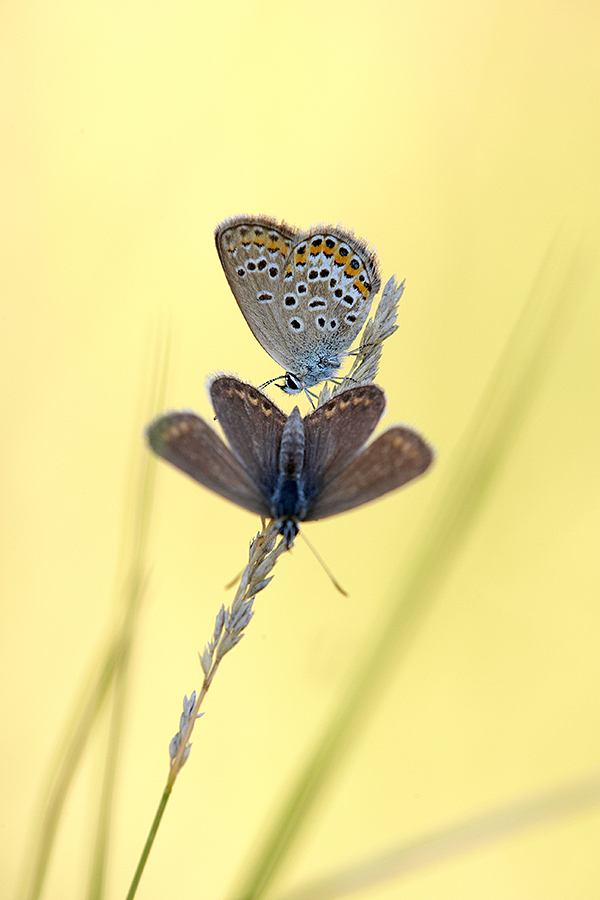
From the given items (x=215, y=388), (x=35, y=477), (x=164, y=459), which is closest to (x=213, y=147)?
(x=35, y=477)

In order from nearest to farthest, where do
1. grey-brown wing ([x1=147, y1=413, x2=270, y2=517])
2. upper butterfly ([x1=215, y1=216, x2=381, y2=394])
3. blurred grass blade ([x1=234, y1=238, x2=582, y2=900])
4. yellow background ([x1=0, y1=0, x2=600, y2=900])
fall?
1. blurred grass blade ([x1=234, y1=238, x2=582, y2=900])
2. grey-brown wing ([x1=147, y1=413, x2=270, y2=517])
3. upper butterfly ([x1=215, y1=216, x2=381, y2=394])
4. yellow background ([x1=0, y1=0, x2=600, y2=900])

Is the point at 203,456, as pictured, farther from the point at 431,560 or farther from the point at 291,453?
the point at 431,560

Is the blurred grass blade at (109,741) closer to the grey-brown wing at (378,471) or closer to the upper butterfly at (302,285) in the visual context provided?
the grey-brown wing at (378,471)

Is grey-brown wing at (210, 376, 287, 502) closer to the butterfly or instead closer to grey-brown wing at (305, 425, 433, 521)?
the butterfly

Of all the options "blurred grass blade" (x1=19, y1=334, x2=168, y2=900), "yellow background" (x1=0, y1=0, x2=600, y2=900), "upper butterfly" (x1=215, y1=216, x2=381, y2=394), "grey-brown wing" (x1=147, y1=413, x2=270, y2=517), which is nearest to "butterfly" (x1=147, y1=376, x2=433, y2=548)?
"grey-brown wing" (x1=147, y1=413, x2=270, y2=517)

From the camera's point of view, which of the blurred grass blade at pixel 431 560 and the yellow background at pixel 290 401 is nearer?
the blurred grass blade at pixel 431 560

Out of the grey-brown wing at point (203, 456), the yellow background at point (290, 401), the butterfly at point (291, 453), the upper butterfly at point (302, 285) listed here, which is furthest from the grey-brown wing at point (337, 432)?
the yellow background at point (290, 401)

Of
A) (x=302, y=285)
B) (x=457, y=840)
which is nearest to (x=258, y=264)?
(x=302, y=285)
